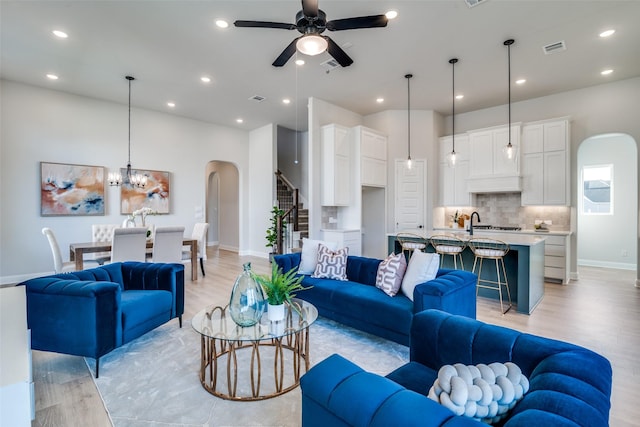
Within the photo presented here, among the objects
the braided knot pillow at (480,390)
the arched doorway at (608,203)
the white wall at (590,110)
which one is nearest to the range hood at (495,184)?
the white wall at (590,110)

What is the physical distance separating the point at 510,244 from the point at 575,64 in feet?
10.6

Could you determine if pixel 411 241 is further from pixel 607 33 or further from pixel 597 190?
pixel 597 190

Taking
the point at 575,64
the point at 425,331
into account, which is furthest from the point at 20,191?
the point at 575,64

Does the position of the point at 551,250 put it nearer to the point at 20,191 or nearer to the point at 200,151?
the point at 200,151

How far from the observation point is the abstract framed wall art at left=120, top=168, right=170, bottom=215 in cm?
640

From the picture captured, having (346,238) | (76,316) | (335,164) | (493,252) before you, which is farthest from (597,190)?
(76,316)

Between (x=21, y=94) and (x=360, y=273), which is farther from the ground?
(x=21, y=94)

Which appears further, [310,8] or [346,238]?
[346,238]

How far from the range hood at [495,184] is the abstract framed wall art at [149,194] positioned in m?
6.92

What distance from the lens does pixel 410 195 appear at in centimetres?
664

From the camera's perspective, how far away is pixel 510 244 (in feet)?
12.2

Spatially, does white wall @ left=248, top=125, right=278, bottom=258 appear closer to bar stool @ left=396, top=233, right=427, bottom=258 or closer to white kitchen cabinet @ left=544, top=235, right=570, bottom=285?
bar stool @ left=396, top=233, right=427, bottom=258

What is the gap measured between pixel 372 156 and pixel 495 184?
256 cm

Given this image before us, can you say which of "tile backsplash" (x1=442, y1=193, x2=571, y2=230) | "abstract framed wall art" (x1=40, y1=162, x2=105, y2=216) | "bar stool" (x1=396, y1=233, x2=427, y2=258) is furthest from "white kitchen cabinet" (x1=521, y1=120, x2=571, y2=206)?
"abstract framed wall art" (x1=40, y1=162, x2=105, y2=216)
